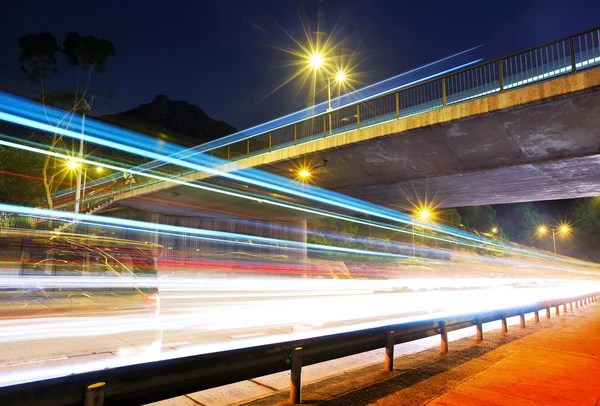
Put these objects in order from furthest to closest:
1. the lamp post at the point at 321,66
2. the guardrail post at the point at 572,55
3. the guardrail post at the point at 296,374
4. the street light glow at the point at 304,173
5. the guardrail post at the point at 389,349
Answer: the lamp post at the point at 321,66
the street light glow at the point at 304,173
the guardrail post at the point at 572,55
the guardrail post at the point at 389,349
the guardrail post at the point at 296,374

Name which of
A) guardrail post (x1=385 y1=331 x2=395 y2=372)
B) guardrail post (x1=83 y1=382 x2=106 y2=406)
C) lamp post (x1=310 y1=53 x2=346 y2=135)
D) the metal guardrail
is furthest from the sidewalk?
lamp post (x1=310 y1=53 x2=346 y2=135)

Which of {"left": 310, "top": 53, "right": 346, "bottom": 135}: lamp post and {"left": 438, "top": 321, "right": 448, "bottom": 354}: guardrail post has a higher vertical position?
{"left": 310, "top": 53, "right": 346, "bottom": 135}: lamp post

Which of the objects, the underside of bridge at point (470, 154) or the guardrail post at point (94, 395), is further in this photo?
the underside of bridge at point (470, 154)

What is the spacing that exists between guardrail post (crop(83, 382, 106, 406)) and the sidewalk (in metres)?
2.15

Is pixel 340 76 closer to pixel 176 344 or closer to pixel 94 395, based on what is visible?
pixel 176 344

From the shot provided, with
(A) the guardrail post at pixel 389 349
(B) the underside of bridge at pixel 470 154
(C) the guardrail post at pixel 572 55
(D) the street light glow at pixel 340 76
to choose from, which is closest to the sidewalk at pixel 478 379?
(A) the guardrail post at pixel 389 349

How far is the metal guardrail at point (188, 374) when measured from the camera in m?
3.09

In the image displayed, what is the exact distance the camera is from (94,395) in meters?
3.21

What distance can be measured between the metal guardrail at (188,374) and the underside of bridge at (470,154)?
10857mm

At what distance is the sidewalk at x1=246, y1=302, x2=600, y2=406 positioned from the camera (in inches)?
200

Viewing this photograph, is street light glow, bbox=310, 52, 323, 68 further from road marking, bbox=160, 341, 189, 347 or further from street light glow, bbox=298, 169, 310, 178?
road marking, bbox=160, 341, 189, 347

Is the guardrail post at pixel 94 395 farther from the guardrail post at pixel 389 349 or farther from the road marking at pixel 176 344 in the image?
the road marking at pixel 176 344

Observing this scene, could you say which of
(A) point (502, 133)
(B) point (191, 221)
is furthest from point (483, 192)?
(B) point (191, 221)

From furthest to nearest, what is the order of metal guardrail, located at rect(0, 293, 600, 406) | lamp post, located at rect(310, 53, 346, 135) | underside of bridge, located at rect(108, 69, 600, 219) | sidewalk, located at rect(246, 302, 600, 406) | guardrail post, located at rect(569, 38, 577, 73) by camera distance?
lamp post, located at rect(310, 53, 346, 135) → underside of bridge, located at rect(108, 69, 600, 219) → guardrail post, located at rect(569, 38, 577, 73) → sidewalk, located at rect(246, 302, 600, 406) → metal guardrail, located at rect(0, 293, 600, 406)
